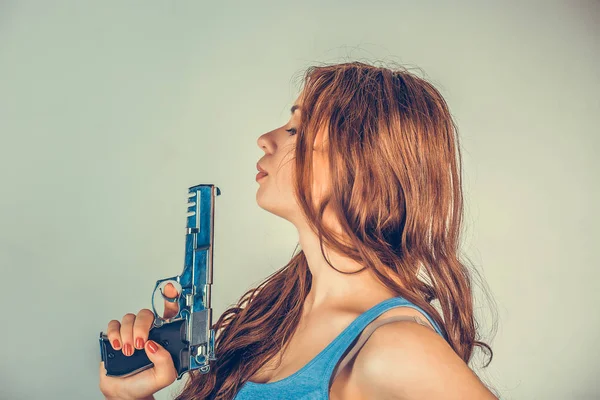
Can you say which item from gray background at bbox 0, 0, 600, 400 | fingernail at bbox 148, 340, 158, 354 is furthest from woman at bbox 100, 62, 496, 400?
gray background at bbox 0, 0, 600, 400

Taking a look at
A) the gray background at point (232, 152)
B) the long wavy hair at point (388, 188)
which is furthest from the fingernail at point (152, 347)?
the gray background at point (232, 152)

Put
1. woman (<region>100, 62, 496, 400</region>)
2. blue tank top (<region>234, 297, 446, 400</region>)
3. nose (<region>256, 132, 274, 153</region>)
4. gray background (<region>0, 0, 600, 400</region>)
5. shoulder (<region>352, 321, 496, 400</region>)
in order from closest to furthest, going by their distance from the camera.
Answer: shoulder (<region>352, 321, 496, 400</region>) < blue tank top (<region>234, 297, 446, 400</region>) < woman (<region>100, 62, 496, 400</region>) < nose (<region>256, 132, 274, 153</region>) < gray background (<region>0, 0, 600, 400</region>)

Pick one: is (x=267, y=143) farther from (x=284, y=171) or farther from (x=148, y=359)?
(x=148, y=359)

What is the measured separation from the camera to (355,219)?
4.87 ft

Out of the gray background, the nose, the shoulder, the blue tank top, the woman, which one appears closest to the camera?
the shoulder

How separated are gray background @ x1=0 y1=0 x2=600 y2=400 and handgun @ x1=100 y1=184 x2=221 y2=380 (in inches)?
36.0

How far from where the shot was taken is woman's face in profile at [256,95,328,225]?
1533 mm

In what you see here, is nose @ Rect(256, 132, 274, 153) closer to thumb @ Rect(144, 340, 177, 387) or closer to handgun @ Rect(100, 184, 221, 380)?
handgun @ Rect(100, 184, 221, 380)

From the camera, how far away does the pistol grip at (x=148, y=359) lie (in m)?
1.49

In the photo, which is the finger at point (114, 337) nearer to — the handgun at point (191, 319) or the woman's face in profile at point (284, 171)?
the handgun at point (191, 319)

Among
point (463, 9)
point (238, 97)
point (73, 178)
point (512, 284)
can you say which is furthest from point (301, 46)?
point (512, 284)

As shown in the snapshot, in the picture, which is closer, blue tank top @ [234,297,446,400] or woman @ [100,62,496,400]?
blue tank top @ [234,297,446,400]

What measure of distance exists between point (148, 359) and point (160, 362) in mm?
48

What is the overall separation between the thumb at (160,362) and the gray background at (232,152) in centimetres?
96
